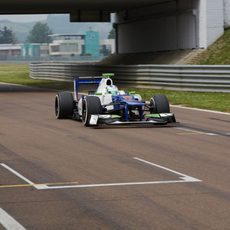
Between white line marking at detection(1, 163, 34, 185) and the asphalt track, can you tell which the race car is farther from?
white line marking at detection(1, 163, 34, 185)

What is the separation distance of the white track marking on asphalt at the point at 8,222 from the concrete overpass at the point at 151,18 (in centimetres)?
2947

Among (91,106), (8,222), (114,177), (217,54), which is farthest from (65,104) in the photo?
(217,54)

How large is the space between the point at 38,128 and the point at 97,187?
7.35 meters

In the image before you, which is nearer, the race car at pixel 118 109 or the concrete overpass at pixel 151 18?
the race car at pixel 118 109

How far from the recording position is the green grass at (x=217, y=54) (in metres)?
33.7

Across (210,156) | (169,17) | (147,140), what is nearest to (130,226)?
(210,156)

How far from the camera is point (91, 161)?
11.0 m

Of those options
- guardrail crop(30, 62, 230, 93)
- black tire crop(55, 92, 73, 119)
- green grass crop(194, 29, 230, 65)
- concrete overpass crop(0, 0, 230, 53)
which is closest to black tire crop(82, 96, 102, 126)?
black tire crop(55, 92, 73, 119)

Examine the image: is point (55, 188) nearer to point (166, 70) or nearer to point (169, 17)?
point (166, 70)

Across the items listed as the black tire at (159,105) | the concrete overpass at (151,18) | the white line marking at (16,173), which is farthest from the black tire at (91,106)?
the concrete overpass at (151,18)

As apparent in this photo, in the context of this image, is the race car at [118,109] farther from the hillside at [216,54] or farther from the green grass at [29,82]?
the green grass at [29,82]

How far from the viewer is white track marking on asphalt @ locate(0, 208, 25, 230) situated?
22.1 ft

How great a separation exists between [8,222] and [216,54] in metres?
28.5

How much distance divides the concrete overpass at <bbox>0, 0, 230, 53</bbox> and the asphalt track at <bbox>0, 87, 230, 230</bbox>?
20.2m
